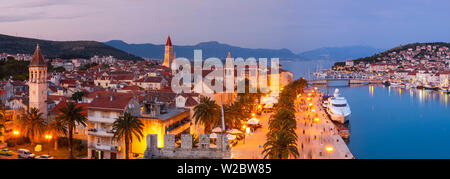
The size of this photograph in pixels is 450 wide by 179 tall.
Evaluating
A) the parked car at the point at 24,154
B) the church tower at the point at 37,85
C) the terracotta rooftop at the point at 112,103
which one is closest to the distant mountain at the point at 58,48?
the church tower at the point at 37,85

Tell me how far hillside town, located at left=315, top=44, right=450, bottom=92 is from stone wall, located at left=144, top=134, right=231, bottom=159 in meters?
89.1

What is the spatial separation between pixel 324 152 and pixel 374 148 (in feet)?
38.1

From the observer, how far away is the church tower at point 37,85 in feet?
90.3

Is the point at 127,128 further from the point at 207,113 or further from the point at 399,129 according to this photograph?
the point at 399,129

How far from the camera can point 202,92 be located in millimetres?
31141

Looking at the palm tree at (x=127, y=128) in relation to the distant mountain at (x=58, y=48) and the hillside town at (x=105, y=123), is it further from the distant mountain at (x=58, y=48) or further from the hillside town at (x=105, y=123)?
the distant mountain at (x=58, y=48)

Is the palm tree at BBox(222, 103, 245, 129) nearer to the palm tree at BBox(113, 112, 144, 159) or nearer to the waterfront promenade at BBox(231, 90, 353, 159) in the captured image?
the waterfront promenade at BBox(231, 90, 353, 159)

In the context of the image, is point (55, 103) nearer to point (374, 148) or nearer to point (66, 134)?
point (66, 134)

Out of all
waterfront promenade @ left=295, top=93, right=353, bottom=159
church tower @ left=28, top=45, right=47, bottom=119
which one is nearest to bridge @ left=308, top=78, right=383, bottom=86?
waterfront promenade @ left=295, top=93, right=353, bottom=159

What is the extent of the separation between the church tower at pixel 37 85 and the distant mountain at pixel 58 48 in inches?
4026

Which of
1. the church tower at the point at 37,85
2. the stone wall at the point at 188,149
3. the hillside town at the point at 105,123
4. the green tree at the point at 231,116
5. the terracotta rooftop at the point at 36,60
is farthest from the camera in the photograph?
the terracotta rooftop at the point at 36,60

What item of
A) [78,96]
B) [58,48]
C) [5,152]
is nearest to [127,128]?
[5,152]

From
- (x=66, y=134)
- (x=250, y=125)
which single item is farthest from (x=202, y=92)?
(x=66, y=134)

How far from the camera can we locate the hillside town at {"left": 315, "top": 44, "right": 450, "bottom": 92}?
99.9 metres
